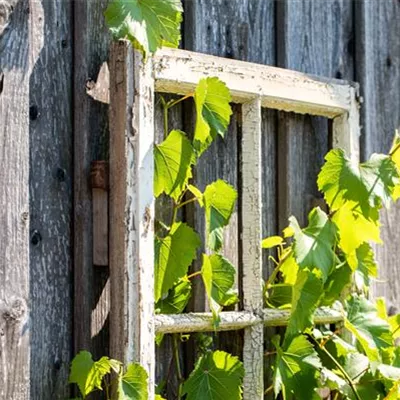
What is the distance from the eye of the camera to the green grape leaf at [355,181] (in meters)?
3.09

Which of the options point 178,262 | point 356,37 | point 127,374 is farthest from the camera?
point 356,37

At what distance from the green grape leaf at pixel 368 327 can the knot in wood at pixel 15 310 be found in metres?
0.97

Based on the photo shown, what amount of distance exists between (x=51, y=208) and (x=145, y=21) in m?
0.51

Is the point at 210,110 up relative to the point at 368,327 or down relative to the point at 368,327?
up

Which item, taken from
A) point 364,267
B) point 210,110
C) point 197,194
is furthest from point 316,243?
point 210,110

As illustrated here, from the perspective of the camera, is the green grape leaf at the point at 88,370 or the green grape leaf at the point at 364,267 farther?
the green grape leaf at the point at 364,267

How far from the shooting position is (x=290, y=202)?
11.2 feet

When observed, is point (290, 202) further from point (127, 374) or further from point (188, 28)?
point (127, 374)

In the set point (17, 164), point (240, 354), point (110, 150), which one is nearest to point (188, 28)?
point (110, 150)

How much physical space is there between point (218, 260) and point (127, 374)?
1.38ft

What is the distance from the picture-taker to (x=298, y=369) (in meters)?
3.08

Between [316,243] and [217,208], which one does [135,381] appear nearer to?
[217,208]

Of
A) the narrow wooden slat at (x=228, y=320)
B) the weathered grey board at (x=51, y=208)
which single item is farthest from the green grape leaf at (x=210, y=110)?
the narrow wooden slat at (x=228, y=320)

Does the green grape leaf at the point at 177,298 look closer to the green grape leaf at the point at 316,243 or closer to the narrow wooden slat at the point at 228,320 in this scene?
the narrow wooden slat at the point at 228,320
